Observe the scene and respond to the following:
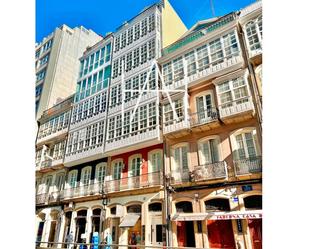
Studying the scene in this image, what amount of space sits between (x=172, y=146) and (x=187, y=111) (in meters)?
2.43

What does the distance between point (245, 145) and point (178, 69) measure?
6955mm

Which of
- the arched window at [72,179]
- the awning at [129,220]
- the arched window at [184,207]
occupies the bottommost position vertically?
the awning at [129,220]

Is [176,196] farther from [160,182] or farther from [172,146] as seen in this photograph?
[172,146]

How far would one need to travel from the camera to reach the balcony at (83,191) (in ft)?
53.9

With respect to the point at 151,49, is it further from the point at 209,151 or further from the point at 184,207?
the point at 184,207

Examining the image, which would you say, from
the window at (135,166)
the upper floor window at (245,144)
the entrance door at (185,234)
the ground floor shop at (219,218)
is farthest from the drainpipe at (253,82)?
the window at (135,166)

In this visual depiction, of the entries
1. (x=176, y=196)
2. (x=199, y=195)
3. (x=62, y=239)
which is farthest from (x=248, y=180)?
(x=62, y=239)

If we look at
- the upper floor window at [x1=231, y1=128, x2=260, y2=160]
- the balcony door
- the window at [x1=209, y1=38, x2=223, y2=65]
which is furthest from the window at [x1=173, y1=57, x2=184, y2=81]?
the upper floor window at [x1=231, y1=128, x2=260, y2=160]

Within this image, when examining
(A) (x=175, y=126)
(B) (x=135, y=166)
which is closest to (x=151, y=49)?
(A) (x=175, y=126)

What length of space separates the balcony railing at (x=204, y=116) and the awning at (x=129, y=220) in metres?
6.70

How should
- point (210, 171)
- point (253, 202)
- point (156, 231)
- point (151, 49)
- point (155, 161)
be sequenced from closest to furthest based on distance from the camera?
point (253, 202)
point (210, 171)
point (156, 231)
point (155, 161)
point (151, 49)

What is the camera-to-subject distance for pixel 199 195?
1190cm

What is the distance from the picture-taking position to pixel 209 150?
508 inches

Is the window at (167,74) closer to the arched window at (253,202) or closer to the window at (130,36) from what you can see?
the window at (130,36)
